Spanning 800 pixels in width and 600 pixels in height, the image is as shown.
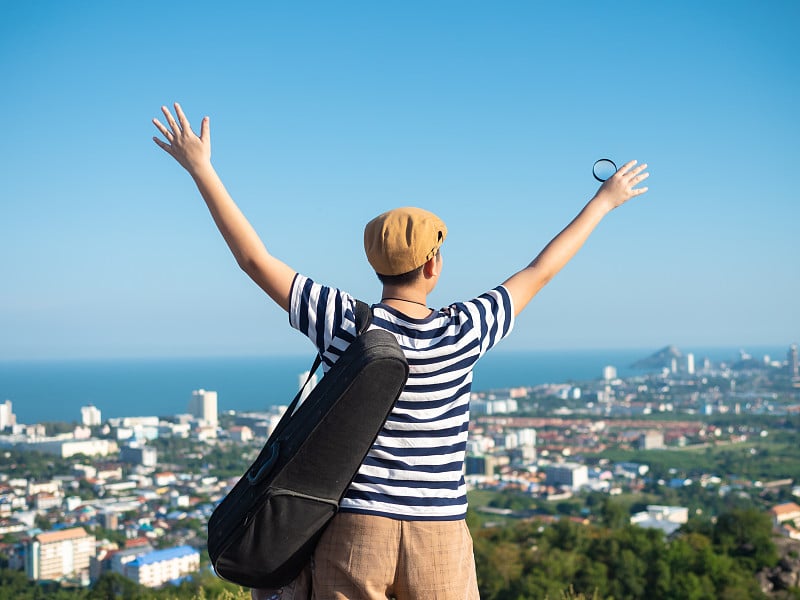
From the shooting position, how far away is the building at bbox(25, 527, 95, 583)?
538 inches

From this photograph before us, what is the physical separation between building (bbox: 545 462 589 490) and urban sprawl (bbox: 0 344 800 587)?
53 mm

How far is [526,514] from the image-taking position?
2150 centimetres

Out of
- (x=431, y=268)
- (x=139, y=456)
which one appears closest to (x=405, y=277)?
(x=431, y=268)

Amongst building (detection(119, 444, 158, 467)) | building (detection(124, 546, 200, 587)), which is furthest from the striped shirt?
building (detection(119, 444, 158, 467))

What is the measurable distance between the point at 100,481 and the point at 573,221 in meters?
24.3

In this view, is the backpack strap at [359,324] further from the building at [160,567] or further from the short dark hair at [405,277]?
the building at [160,567]

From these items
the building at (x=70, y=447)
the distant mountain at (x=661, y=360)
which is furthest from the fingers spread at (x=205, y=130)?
the distant mountain at (x=661, y=360)

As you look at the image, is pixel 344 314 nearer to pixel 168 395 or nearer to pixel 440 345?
pixel 440 345

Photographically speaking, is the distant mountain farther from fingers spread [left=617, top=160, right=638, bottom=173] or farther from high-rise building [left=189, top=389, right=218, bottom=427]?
fingers spread [left=617, top=160, right=638, bottom=173]

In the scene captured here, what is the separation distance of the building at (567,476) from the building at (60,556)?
52.3 feet

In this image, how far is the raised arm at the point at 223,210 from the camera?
1.22m

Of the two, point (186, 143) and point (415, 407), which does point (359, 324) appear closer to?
point (415, 407)

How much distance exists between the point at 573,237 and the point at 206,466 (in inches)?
1054

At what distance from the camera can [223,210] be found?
1248mm
